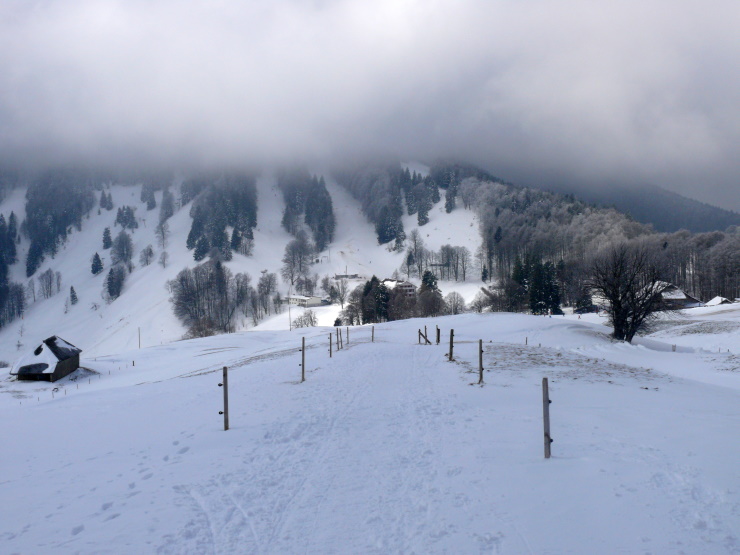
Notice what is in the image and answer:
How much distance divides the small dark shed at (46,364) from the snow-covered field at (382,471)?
169 ft

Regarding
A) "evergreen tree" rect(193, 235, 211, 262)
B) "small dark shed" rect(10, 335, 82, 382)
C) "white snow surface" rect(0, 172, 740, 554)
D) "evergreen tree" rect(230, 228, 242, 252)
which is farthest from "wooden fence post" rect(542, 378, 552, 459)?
"evergreen tree" rect(230, 228, 242, 252)

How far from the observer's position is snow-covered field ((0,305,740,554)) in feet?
A: 20.7

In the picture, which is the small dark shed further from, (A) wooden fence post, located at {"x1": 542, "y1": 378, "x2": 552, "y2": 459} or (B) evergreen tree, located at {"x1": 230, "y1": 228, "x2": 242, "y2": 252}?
(B) evergreen tree, located at {"x1": 230, "y1": 228, "x2": 242, "y2": 252}

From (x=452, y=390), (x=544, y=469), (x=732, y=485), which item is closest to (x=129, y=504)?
(x=544, y=469)

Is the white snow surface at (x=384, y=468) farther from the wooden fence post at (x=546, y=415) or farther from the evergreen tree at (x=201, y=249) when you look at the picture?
the evergreen tree at (x=201, y=249)

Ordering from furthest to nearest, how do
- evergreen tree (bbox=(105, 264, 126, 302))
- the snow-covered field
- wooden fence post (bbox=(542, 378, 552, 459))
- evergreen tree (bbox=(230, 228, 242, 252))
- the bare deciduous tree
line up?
1. evergreen tree (bbox=(230, 228, 242, 252))
2. evergreen tree (bbox=(105, 264, 126, 302))
3. the bare deciduous tree
4. wooden fence post (bbox=(542, 378, 552, 459))
5. the snow-covered field

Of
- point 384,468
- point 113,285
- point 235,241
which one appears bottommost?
point 384,468

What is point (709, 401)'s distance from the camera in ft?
48.2

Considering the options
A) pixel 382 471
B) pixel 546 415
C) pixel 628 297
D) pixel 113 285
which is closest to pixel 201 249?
pixel 113 285

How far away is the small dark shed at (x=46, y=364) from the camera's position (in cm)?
5847

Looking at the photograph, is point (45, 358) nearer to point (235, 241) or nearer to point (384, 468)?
point (384, 468)

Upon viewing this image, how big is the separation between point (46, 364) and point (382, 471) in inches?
2603

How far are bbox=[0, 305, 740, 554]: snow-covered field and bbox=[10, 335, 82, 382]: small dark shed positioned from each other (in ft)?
169

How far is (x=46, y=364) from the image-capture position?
58.7 metres
